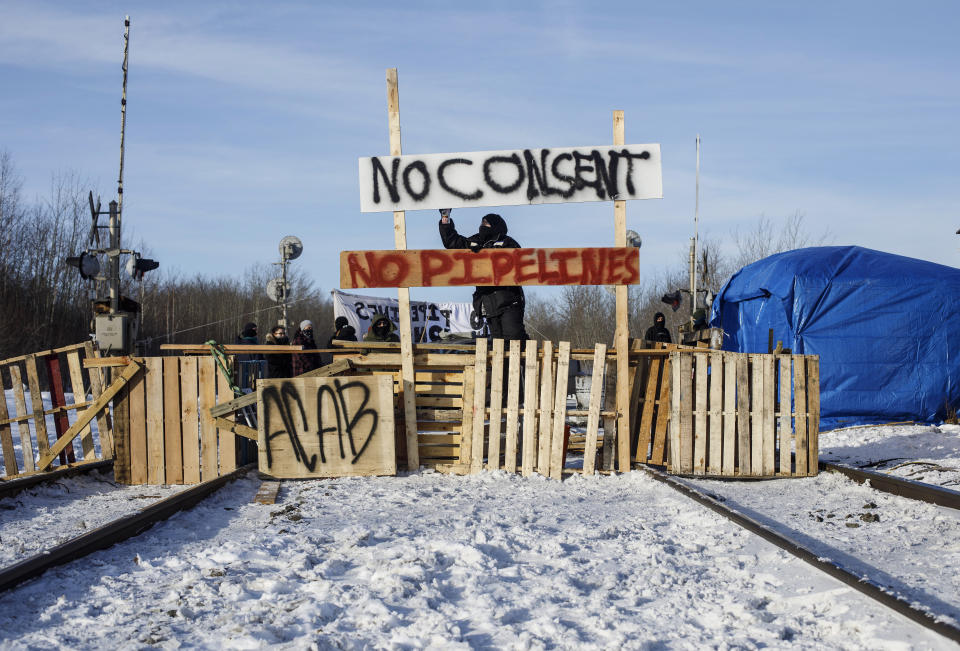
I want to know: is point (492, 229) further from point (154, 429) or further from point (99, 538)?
point (99, 538)

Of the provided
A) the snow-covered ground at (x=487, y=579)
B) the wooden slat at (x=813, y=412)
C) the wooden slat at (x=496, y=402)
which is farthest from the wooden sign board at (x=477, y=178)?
the snow-covered ground at (x=487, y=579)

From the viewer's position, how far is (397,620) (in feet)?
12.9

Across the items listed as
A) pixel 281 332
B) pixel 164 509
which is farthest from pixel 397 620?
pixel 281 332

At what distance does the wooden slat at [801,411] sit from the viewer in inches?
367

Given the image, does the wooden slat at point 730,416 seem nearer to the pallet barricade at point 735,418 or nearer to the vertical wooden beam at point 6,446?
the pallet barricade at point 735,418

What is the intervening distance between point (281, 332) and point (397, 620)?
11.6 meters

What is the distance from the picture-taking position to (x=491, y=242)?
9.80m

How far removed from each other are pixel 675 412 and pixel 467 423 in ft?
7.53

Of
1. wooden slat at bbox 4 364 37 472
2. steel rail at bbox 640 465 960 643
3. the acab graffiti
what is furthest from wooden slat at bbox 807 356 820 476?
wooden slat at bbox 4 364 37 472

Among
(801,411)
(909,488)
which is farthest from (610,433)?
(909,488)

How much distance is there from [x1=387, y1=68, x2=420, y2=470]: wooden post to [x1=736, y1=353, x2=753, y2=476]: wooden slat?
11.7 feet

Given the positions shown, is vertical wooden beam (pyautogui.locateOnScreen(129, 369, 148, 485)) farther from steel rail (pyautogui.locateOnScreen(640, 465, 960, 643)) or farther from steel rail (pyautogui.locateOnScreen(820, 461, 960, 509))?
steel rail (pyautogui.locateOnScreen(820, 461, 960, 509))

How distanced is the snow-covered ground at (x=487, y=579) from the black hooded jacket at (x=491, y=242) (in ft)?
10.3

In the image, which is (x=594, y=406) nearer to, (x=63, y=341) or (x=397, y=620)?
(x=397, y=620)
